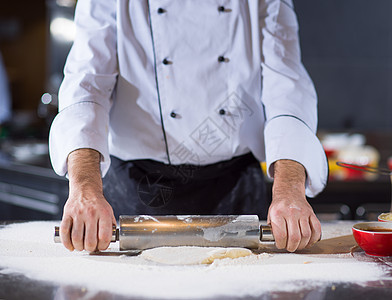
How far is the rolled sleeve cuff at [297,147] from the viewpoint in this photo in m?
1.36

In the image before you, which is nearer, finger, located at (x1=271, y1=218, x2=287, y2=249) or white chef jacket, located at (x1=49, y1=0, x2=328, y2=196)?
finger, located at (x1=271, y1=218, x2=287, y2=249)

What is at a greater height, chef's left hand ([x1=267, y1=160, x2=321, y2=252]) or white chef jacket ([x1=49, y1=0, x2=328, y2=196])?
white chef jacket ([x1=49, y1=0, x2=328, y2=196])

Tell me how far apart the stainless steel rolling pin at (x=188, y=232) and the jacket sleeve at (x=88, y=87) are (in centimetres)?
26

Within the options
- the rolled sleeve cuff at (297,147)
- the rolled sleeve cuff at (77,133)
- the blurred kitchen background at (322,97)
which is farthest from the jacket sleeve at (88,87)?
the blurred kitchen background at (322,97)

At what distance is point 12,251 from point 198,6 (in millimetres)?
865

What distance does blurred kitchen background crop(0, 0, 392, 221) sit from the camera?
8.63 ft

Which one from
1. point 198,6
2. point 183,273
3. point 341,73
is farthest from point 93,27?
point 341,73

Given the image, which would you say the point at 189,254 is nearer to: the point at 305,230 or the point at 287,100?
the point at 305,230

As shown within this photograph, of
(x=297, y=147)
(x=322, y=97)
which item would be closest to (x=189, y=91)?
(x=297, y=147)

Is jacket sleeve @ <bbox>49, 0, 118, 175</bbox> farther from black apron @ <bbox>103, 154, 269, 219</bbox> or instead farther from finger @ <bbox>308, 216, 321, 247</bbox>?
finger @ <bbox>308, 216, 321, 247</bbox>

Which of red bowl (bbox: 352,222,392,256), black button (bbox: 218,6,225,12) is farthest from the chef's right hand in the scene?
black button (bbox: 218,6,225,12)

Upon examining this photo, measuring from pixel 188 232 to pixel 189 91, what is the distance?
544mm

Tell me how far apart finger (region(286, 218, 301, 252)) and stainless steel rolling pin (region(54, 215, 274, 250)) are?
1.7 inches

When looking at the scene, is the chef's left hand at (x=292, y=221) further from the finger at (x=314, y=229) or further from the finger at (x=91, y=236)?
the finger at (x=91, y=236)
